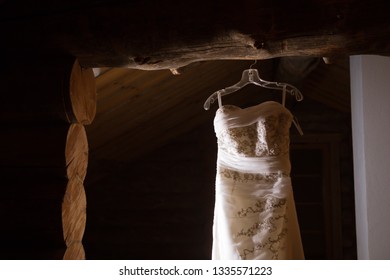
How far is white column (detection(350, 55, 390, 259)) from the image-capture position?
6.23ft

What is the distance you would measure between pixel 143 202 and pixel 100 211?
45cm

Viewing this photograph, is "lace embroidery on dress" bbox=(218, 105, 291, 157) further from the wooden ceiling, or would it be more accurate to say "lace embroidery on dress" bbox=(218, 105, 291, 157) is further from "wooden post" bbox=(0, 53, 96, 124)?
"wooden post" bbox=(0, 53, 96, 124)

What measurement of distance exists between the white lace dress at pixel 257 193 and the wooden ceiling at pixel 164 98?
0.42 m

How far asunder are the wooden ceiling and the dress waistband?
0.50 metres

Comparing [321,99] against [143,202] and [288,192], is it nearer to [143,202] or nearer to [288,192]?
[143,202]

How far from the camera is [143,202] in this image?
15.0ft

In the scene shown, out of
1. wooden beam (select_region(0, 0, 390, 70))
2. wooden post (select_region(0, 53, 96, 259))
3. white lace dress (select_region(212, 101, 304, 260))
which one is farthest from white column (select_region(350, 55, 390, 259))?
wooden post (select_region(0, 53, 96, 259))

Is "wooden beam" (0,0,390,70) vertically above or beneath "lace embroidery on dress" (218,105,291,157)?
above

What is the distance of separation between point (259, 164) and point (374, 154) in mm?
496

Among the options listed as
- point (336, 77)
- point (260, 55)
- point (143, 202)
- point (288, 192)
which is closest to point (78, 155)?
point (260, 55)

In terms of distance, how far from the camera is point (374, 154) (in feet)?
6.32

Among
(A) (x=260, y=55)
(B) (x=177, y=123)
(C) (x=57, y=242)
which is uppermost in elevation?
(B) (x=177, y=123)

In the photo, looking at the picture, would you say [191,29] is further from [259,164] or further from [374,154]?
[374,154]

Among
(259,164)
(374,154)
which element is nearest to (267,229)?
(259,164)
